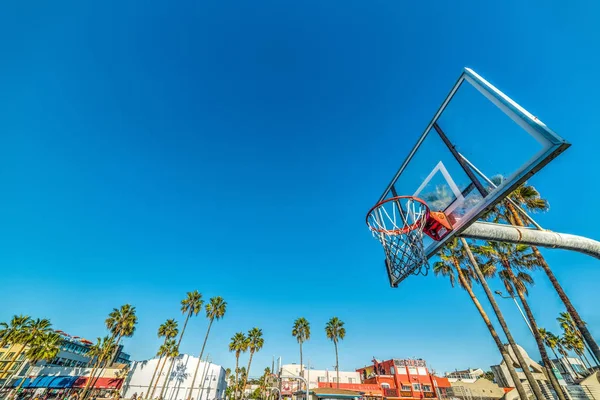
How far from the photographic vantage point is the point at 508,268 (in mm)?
16750

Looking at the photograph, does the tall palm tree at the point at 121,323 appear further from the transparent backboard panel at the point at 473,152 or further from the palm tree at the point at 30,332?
the transparent backboard panel at the point at 473,152

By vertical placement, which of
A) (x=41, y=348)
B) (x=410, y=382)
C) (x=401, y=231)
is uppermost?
(x=41, y=348)

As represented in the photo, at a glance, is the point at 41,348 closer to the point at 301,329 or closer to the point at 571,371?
the point at 301,329

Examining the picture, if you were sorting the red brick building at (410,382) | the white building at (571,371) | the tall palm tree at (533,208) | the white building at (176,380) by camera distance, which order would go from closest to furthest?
the tall palm tree at (533,208)
the white building at (571,371)
the red brick building at (410,382)
the white building at (176,380)

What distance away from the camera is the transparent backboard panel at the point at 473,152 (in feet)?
13.9

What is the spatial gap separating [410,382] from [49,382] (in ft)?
165

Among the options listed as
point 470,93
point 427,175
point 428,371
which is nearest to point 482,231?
point 427,175

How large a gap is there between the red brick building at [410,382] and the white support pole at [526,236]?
40260mm

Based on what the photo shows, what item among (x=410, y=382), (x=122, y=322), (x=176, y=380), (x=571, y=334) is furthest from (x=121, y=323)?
(x=571, y=334)

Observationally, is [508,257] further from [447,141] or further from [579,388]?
[447,141]

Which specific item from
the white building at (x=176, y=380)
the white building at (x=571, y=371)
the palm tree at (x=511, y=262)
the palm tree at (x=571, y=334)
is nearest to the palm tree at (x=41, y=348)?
the white building at (x=176, y=380)

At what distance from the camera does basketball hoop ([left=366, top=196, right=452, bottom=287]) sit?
595 cm

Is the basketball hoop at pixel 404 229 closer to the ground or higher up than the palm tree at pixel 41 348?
closer to the ground

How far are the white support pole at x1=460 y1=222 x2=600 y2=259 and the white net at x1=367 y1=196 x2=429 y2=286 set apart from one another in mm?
1036
